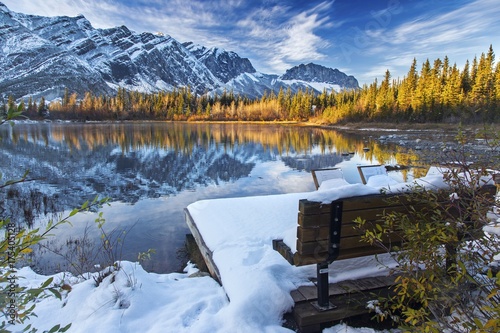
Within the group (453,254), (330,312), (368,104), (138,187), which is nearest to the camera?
(453,254)

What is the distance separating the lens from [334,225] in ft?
8.23

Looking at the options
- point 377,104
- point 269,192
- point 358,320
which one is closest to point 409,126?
point 377,104

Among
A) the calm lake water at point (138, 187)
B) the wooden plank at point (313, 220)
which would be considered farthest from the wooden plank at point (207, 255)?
the wooden plank at point (313, 220)

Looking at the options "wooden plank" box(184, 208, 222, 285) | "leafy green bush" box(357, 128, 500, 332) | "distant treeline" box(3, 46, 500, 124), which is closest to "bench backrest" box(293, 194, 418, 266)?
"leafy green bush" box(357, 128, 500, 332)

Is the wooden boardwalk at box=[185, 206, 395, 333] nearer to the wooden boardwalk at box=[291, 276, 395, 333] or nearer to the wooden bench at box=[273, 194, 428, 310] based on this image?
the wooden boardwalk at box=[291, 276, 395, 333]

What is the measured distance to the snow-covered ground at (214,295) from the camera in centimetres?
270

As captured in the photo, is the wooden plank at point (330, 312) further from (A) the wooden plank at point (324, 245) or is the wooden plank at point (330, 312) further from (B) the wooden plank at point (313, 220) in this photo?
(B) the wooden plank at point (313, 220)

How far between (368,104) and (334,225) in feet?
214

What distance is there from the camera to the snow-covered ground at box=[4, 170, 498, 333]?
106 inches

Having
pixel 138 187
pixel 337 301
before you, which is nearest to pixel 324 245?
pixel 337 301

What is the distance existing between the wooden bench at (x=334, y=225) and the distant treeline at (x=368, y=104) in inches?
317

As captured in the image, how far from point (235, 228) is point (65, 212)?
19.7 feet

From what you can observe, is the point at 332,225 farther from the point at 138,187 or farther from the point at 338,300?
the point at 138,187

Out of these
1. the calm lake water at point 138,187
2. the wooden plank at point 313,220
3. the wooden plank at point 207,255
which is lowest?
the calm lake water at point 138,187
